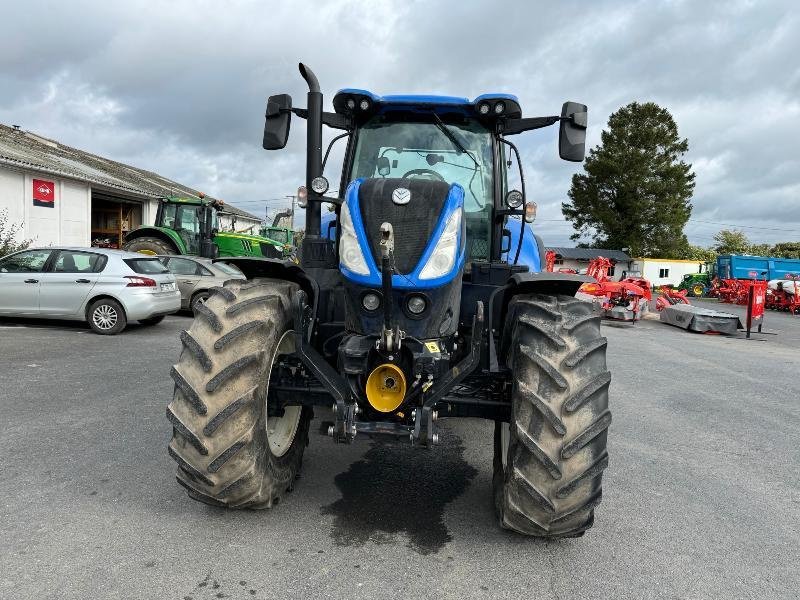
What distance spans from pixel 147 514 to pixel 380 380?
1.63 metres

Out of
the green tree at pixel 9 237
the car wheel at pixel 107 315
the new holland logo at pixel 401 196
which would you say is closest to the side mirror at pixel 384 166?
the new holland logo at pixel 401 196

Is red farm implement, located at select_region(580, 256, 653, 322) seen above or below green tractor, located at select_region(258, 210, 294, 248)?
below

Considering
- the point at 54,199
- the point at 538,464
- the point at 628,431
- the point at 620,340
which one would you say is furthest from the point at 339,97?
the point at 54,199

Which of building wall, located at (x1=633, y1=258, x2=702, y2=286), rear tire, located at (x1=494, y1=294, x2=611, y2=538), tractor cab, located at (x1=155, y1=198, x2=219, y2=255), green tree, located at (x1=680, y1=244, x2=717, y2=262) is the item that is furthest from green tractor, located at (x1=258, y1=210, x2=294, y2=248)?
green tree, located at (x1=680, y1=244, x2=717, y2=262)

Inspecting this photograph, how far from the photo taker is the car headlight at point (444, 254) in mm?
3129

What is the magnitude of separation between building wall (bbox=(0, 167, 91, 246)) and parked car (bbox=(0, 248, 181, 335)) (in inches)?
311

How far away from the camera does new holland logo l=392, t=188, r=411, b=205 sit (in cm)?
311

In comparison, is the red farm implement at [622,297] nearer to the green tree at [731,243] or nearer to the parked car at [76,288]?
the parked car at [76,288]

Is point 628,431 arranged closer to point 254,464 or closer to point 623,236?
point 254,464

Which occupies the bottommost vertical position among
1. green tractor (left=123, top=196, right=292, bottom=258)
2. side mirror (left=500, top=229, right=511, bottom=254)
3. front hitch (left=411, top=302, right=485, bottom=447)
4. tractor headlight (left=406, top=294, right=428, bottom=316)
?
front hitch (left=411, top=302, right=485, bottom=447)

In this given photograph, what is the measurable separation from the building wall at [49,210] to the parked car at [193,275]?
22.5 ft

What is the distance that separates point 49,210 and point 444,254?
1907cm

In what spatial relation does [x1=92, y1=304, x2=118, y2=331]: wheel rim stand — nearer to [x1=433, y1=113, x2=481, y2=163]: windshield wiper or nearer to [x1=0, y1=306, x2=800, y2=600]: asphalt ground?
[x1=0, y1=306, x2=800, y2=600]: asphalt ground

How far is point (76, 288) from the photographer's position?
10.2 meters
